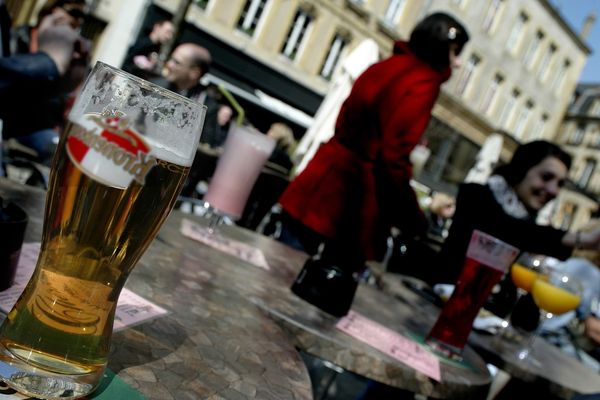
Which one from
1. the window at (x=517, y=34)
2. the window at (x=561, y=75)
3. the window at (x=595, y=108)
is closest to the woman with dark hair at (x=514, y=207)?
the window at (x=517, y=34)

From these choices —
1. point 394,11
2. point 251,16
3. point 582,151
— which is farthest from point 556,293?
point 582,151

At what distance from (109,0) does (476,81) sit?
13792 mm

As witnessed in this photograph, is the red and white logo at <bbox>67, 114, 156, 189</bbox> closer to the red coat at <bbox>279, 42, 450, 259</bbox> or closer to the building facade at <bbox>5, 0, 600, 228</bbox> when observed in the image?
the red coat at <bbox>279, 42, 450, 259</bbox>

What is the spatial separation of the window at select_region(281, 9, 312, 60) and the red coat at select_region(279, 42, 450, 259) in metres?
13.0

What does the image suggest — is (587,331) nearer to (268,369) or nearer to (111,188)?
(268,369)

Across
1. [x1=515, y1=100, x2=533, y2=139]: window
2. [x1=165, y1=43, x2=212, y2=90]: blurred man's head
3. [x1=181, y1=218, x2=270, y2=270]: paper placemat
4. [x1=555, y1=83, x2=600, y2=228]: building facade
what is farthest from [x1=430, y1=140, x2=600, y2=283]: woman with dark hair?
[x1=555, y1=83, x2=600, y2=228]: building facade

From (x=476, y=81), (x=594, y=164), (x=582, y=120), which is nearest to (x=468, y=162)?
(x=476, y=81)

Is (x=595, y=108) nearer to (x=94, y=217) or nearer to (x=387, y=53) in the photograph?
(x=387, y=53)

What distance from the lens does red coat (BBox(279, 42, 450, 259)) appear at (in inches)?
85.8

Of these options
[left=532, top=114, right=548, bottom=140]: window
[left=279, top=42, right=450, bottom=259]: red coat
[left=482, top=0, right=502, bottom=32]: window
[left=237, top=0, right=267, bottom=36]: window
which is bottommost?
[left=279, top=42, right=450, bottom=259]: red coat

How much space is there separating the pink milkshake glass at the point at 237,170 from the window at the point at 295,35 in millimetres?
13769

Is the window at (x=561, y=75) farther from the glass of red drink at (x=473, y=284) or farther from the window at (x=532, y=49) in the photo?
the glass of red drink at (x=473, y=284)

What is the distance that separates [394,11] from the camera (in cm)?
1669

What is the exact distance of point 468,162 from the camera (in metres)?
22.0
